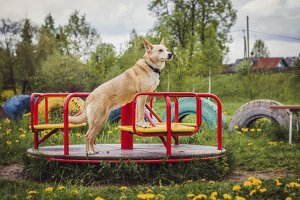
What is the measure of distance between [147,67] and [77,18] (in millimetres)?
49414

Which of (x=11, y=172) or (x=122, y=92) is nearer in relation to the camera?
(x=122, y=92)

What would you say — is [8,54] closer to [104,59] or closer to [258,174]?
[104,59]

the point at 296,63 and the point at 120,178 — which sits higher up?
the point at 296,63

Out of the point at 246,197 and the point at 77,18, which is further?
the point at 77,18

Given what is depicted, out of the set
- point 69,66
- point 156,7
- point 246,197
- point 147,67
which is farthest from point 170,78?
point 246,197

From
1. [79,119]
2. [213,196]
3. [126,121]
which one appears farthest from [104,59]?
[213,196]

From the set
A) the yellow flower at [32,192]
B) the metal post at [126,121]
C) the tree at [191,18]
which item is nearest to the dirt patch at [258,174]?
the metal post at [126,121]

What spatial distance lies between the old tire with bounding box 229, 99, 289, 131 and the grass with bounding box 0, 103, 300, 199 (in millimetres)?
290

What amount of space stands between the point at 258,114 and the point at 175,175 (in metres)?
5.54

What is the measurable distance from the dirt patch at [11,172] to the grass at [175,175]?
24 centimetres

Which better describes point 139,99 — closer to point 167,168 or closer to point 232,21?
point 167,168

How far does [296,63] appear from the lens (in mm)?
39875

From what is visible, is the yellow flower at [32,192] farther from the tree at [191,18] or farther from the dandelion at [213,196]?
the tree at [191,18]

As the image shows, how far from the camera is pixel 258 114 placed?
1202cm
